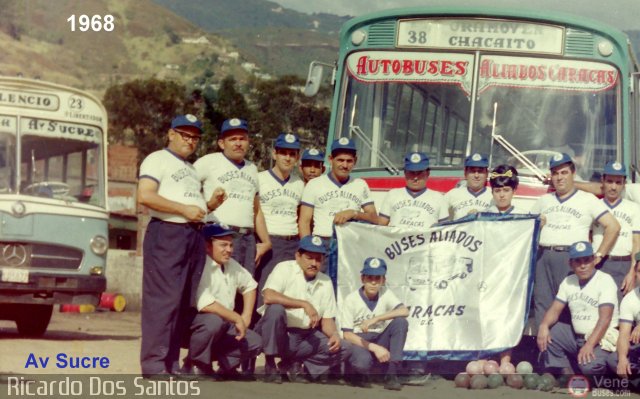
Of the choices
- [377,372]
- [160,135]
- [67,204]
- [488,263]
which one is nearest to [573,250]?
[488,263]

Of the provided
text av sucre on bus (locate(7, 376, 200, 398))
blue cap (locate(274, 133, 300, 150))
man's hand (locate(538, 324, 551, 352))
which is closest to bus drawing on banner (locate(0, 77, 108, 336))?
blue cap (locate(274, 133, 300, 150))

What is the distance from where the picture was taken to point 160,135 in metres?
33.3

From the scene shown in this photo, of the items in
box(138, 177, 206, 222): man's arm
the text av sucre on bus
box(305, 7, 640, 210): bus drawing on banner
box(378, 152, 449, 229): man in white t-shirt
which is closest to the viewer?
the text av sucre on bus

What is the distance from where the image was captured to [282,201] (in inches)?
401

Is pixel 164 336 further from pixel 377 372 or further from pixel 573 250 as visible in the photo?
pixel 573 250

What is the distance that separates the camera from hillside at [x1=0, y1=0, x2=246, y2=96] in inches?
892

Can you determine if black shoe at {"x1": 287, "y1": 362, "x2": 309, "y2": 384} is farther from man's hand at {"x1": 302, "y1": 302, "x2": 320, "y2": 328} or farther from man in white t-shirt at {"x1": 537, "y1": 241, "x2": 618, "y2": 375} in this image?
man in white t-shirt at {"x1": 537, "y1": 241, "x2": 618, "y2": 375}

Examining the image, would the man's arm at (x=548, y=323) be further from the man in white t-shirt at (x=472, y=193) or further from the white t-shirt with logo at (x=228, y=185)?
the white t-shirt with logo at (x=228, y=185)

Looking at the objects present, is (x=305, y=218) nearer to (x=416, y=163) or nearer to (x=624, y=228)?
(x=416, y=163)

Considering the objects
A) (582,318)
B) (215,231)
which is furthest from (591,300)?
(215,231)

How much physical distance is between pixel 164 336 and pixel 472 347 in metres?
2.72

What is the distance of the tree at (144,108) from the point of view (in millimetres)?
33438

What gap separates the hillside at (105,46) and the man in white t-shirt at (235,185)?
5.15 m

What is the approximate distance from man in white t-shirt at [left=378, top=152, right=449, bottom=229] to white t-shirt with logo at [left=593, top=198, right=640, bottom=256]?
1239 mm
